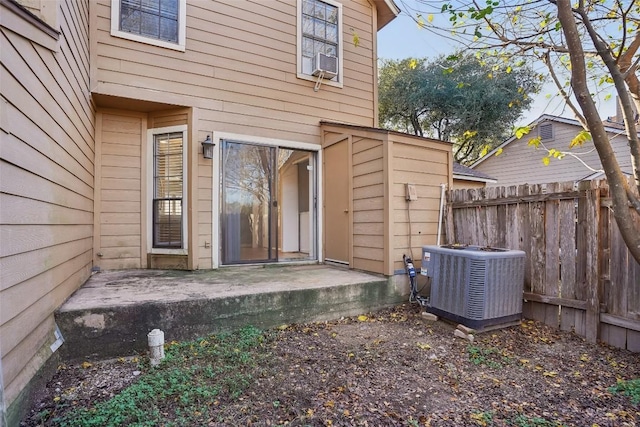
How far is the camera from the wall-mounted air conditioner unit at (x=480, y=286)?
10.8ft

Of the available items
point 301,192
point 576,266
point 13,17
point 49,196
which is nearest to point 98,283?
point 49,196

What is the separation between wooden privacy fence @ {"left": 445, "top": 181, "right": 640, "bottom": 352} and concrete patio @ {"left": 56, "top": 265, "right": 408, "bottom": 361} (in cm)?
147

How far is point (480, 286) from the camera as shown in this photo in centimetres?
328

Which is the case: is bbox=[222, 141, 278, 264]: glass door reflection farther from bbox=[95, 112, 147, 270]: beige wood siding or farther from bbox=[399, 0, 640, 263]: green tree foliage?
bbox=[399, 0, 640, 263]: green tree foliage

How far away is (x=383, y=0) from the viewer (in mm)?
6258

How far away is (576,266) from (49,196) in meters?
4.60

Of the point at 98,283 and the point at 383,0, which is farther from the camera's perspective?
the point at 383,0

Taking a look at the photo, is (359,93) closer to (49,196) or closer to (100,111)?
(100,111)

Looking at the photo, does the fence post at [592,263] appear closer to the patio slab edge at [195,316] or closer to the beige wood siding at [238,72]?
the patio slab edge at [195,316]

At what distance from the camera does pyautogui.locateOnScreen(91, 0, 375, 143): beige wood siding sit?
442 centimetres

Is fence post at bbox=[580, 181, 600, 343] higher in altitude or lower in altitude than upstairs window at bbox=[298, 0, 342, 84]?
lower

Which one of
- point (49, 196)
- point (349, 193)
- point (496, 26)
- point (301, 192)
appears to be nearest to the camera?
point (49, 196)

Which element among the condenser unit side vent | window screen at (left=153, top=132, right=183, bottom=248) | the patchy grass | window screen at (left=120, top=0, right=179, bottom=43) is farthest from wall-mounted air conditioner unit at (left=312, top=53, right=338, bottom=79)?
the patchy grass

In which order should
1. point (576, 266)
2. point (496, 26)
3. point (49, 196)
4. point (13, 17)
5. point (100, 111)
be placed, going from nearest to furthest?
point (13, 17) → point (49, 196) → point (576, 266) → point (496, 26) → point (100, 111)
